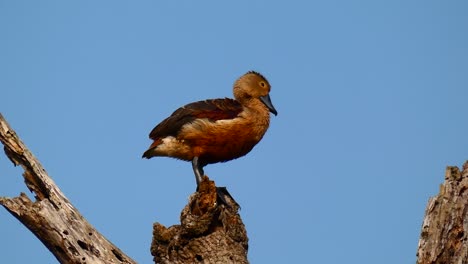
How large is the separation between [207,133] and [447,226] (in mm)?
4090

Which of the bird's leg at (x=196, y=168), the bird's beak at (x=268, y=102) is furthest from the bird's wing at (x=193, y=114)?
the bird's beak at (x=268, y=102)

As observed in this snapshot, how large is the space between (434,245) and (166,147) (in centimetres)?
441

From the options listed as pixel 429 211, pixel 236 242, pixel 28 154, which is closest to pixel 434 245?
pixel 429 211

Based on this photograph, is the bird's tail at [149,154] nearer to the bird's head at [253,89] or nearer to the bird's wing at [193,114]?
the bird's wing at [193,114]

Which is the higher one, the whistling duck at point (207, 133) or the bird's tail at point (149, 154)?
the whistling duck at point (207, 133)

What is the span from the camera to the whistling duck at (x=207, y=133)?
9438mm

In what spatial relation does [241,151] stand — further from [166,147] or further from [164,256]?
[164,256]

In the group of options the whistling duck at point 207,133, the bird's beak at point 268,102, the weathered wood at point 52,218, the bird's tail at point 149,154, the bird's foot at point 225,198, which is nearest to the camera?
the weathered wood at point 52,218

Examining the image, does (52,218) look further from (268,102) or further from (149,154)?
(268,102)

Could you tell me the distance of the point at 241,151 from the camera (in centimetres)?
971

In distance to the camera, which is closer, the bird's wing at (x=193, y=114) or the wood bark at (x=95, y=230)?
the wood bark at (x=95, y=230)

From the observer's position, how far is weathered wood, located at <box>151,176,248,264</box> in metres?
6.63

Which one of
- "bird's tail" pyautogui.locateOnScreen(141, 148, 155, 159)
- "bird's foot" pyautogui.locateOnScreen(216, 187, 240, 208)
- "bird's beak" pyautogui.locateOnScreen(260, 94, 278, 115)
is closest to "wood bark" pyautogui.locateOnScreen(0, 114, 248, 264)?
"bird's foot" pyautogui.locateOnScreen(216, 187, 240, 208)

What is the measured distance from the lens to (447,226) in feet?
19.1
